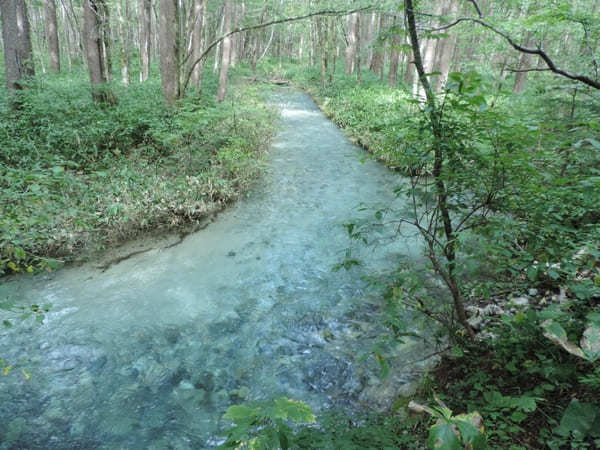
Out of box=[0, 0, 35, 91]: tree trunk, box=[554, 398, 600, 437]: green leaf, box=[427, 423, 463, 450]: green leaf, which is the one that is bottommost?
box=[554, 398, 600, 437]: green leaf

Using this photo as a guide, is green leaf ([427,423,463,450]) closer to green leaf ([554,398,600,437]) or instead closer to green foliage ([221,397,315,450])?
green foliage ([221,397,315,450])

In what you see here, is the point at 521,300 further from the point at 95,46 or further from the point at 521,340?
the point at 95,46

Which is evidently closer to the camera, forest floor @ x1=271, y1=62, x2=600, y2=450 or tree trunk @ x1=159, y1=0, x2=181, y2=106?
forest floor @ x1=271, y1=62, x2=600, y2=450

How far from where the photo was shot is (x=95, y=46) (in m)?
9.52

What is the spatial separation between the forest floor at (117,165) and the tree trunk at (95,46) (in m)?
0.41

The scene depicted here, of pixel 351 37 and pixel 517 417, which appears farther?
pixel 351 37

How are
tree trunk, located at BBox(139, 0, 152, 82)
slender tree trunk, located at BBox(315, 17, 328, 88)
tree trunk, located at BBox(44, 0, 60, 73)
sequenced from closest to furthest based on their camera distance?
tree trunk, located at BBox(139, 0, 152, 82)
tree trunk, located at BBox(44, 0, 60, 73)
slender tree trunk, located at BBox(315, 17, 328, 88)

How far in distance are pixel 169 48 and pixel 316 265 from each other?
7.84 meters

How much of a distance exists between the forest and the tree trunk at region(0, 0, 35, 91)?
5 centimetres

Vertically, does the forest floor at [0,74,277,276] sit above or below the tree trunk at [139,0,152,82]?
below

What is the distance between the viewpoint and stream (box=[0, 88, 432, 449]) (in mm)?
3186

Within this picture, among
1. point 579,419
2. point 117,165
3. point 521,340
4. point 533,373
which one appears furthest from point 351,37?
point 579,419

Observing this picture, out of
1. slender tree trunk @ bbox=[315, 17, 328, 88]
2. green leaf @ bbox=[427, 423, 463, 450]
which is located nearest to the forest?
green leaf @ bbox=[427, 423, 463, 450]

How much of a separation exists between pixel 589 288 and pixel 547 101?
443cm
